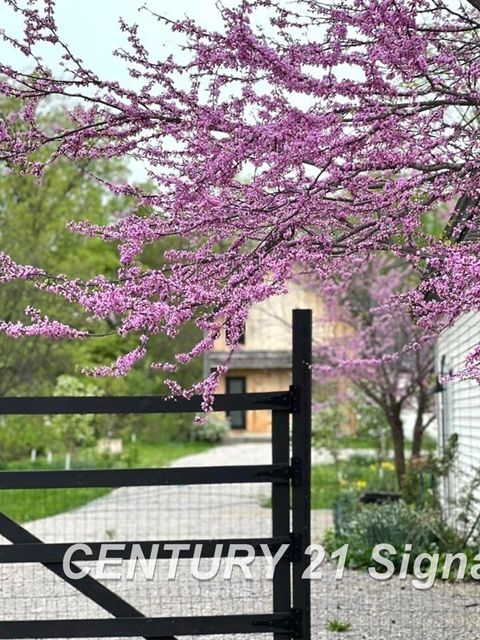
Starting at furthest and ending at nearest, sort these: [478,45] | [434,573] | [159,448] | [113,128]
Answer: [159,448], [434,573], [113,128], [478,45]

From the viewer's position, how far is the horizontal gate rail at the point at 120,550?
4.77m

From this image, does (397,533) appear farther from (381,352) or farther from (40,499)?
(40,499)

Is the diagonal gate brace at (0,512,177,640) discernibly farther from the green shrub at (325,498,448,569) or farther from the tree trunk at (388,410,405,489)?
the tree trunk at (388,410,405,489)

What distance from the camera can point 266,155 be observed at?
14.1 feet

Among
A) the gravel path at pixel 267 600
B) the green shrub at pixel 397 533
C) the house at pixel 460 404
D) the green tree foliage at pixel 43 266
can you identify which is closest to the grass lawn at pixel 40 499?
the green tree foliage at pixel 43 266

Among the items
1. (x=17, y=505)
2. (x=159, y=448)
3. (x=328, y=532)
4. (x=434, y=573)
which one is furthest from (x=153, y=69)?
(x=159, y=448)

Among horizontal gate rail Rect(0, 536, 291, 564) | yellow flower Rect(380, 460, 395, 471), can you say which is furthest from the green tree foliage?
horizontal gate rail Rect(0, 536, 291, 564)

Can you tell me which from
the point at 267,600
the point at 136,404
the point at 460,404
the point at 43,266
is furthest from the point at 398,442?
the point at 136,404

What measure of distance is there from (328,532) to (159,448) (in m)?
20.7

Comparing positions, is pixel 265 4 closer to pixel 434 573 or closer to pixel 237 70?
pixel 237 70

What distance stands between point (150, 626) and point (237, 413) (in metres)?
34.4

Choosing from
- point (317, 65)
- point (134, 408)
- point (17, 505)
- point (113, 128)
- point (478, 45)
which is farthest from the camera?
point (17, 505)

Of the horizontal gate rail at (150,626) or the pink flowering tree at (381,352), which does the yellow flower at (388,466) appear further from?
the horizontal gate rail at (150,626)

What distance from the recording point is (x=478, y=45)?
14.2 ft
